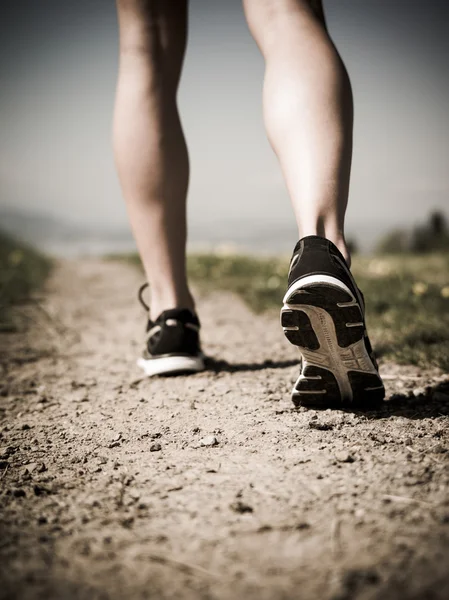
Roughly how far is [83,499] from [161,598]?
321 millimetres

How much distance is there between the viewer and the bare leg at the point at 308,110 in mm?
1183

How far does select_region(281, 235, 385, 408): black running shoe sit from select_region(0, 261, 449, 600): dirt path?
0.07 meters

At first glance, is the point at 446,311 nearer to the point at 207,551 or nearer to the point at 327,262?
the point at 327,262

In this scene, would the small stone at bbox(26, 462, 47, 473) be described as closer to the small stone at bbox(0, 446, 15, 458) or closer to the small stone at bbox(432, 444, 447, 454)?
the small stone at bbox(0, 446, 15, 458)

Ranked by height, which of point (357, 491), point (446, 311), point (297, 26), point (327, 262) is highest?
point (297, 26)

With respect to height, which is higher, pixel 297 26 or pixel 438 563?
pixel 297 26

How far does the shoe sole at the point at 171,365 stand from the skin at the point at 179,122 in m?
0.17

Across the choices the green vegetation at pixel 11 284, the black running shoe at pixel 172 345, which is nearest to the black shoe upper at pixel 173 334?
the black running shoe at pixel 172 345

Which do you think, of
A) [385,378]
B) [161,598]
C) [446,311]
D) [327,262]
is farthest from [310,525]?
[446,311]

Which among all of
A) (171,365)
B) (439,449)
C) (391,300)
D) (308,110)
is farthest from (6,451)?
(391,300)

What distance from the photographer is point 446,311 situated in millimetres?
2512

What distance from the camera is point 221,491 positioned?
91 centimetres

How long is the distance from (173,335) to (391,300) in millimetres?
1566

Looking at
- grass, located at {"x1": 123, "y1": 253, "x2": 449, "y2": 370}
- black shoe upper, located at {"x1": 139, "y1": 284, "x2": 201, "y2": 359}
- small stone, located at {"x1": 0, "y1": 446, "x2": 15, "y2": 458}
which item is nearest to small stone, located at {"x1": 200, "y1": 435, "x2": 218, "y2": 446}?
small stone, located at {"x1": 0, "y1": 446, "x2": 15, "y2": 458}
